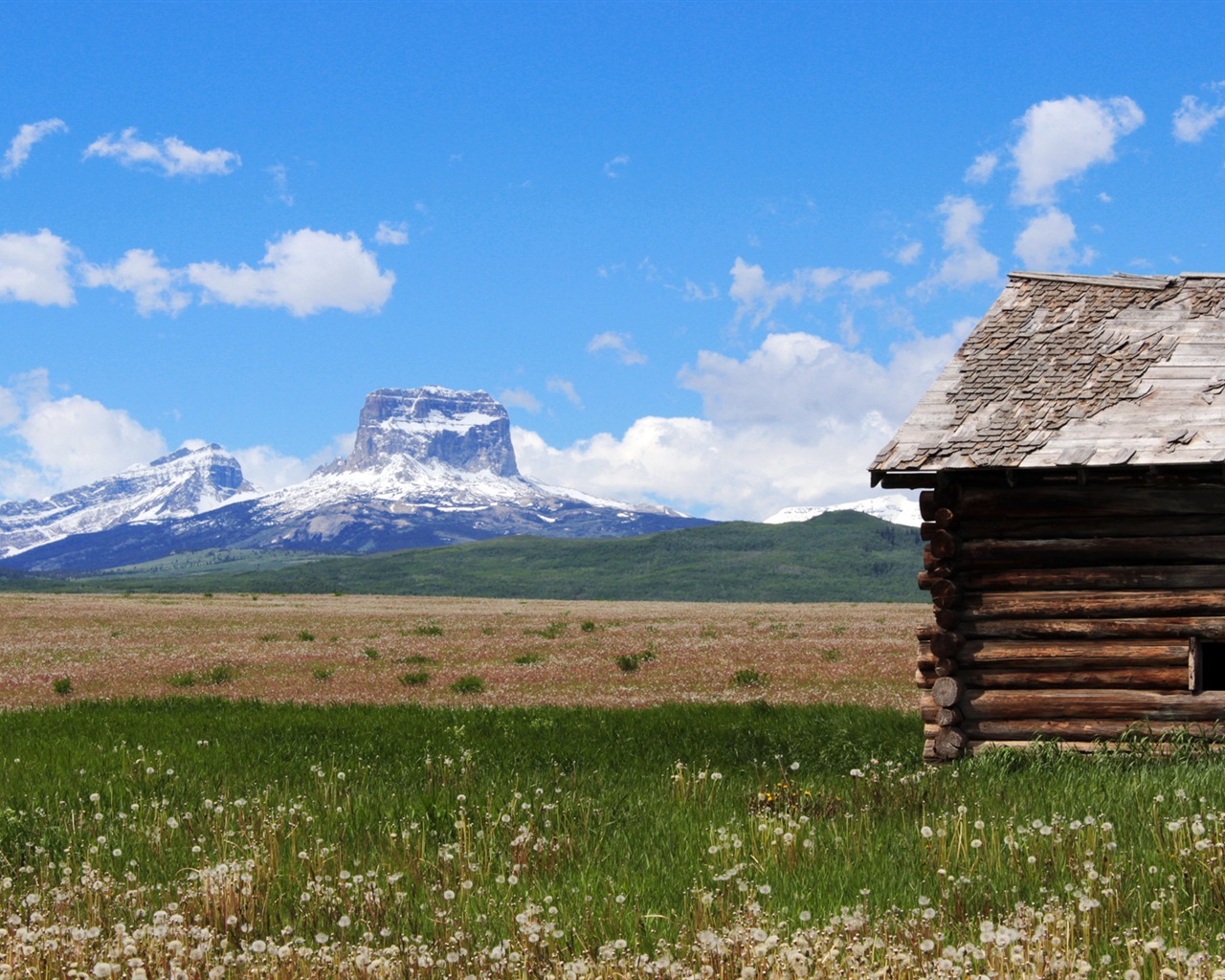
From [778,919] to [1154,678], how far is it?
9695mm

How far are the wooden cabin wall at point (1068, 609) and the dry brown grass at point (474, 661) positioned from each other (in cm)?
635

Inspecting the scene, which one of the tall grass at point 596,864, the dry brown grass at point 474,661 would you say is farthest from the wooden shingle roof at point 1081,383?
the dry brown grass at point 474,661

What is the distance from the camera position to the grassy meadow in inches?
230

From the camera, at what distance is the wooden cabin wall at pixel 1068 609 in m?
14.1

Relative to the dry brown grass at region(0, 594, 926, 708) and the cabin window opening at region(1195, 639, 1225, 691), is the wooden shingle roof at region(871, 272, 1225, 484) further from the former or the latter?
the dry brown grass at region(0, 594, 926, 708)

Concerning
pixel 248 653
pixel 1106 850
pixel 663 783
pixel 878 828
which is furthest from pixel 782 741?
pixel 248 653

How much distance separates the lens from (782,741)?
15961 millimetres

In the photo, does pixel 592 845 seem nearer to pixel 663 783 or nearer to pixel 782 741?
pixel 663 783

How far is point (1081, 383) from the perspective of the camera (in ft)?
51.3

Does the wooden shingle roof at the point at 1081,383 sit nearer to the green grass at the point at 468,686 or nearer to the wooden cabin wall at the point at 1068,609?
the wooden cabin wall at the point at 1068,609

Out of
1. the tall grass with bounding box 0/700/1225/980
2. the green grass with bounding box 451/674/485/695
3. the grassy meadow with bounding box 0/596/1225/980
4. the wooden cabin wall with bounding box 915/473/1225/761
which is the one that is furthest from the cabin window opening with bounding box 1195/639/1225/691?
the green grass with bounding box 451/674/485/695

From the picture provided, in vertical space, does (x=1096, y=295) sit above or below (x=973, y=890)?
above

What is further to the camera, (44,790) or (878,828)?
(44,790)

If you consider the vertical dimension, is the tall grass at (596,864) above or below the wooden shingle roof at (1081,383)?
below
